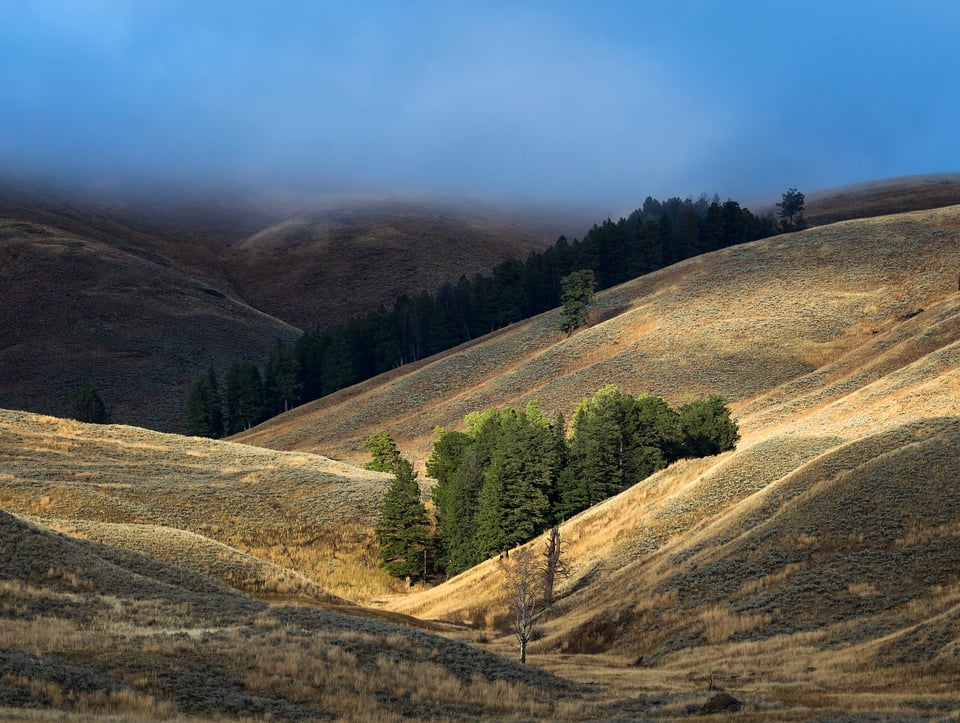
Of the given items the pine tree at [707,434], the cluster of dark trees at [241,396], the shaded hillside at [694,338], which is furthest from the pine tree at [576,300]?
the pine tree at [707,434]

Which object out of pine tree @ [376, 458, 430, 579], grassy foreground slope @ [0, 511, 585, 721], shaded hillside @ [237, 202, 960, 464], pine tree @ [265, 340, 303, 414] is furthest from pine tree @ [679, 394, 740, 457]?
pine tree @ [265, 340, 303, 414]

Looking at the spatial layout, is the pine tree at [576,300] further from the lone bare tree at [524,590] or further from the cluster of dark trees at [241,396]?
the lone bare tree at [524,590]

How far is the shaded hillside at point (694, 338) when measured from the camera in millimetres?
104375

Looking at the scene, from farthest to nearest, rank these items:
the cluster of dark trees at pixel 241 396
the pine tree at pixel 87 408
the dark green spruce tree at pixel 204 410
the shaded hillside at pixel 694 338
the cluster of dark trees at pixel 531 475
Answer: the cluster of dark trees at pixel 241 396 < the dark green spruce tree at pixel 204 410 < the pine tree at pixel 87 408 < the shaded hillside at pixel 694 338 < the cluster of dark trees at pixel 531 475

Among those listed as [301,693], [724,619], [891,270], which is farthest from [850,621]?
[891,270]

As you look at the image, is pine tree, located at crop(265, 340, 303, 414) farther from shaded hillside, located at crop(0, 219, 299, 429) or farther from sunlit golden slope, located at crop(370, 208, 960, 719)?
sunlit golden slope, located at crop(370, 208, 960, 719)

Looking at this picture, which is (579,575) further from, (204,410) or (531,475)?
(204,410)

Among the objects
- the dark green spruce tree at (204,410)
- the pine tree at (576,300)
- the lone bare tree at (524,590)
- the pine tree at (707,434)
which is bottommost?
the lone bare tree at (524,590)

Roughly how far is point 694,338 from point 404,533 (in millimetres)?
56822

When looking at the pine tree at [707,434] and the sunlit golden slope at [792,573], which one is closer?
the sunlit golden slope at [792,573]

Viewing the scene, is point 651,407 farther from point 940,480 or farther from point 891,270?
point 891,270

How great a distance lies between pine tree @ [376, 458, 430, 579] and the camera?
65.3 meters

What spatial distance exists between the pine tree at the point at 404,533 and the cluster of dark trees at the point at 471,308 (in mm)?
77394

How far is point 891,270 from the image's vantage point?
120 meters
